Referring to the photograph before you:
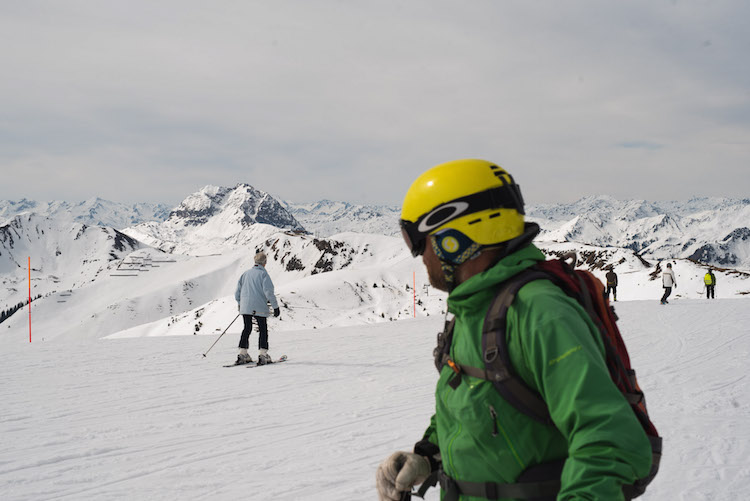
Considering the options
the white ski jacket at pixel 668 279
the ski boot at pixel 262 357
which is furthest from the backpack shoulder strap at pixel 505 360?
the white ski jacket at pixel 668 279

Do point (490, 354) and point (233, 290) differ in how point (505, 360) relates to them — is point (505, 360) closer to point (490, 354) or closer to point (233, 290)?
point (490, 354)

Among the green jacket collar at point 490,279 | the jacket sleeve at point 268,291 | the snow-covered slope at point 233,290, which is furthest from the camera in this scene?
the snow-covered slope at point 233,290

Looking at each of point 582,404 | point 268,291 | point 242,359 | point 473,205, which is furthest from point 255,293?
point 582,404

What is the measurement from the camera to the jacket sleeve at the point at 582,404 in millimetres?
1378

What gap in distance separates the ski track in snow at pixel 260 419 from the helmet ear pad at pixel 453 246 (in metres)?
3.39

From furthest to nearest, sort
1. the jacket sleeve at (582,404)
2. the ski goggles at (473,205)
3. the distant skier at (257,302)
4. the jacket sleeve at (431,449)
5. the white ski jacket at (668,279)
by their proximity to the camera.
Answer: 1. the white ski jacket at (668,279)
2. the distant skier at (257,302)
3. the jacket sleeve at (431,449)
4. the ski goggles at (473,205)
5. the jacket sleeve at (582,404)

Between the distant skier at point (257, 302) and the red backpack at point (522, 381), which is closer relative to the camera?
the red backpack at point (522, 381)

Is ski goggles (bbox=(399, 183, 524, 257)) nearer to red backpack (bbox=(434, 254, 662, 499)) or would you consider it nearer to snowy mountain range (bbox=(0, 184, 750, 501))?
red backpack (bbox=(434, 254, 662, 499))

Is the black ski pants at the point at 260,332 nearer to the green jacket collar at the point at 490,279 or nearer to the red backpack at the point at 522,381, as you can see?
the green jacket collar at the point at 490,279

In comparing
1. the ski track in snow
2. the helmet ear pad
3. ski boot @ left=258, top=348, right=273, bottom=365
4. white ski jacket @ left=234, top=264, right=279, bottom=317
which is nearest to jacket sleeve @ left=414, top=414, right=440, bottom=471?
the helmet ear pad

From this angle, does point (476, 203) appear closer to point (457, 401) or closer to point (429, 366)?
point (457, 401)

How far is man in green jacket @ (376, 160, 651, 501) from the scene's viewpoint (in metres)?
1.41

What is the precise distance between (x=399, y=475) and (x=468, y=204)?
1260 mm

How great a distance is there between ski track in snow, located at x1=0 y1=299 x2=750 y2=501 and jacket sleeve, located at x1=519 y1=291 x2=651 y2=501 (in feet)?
11.7
